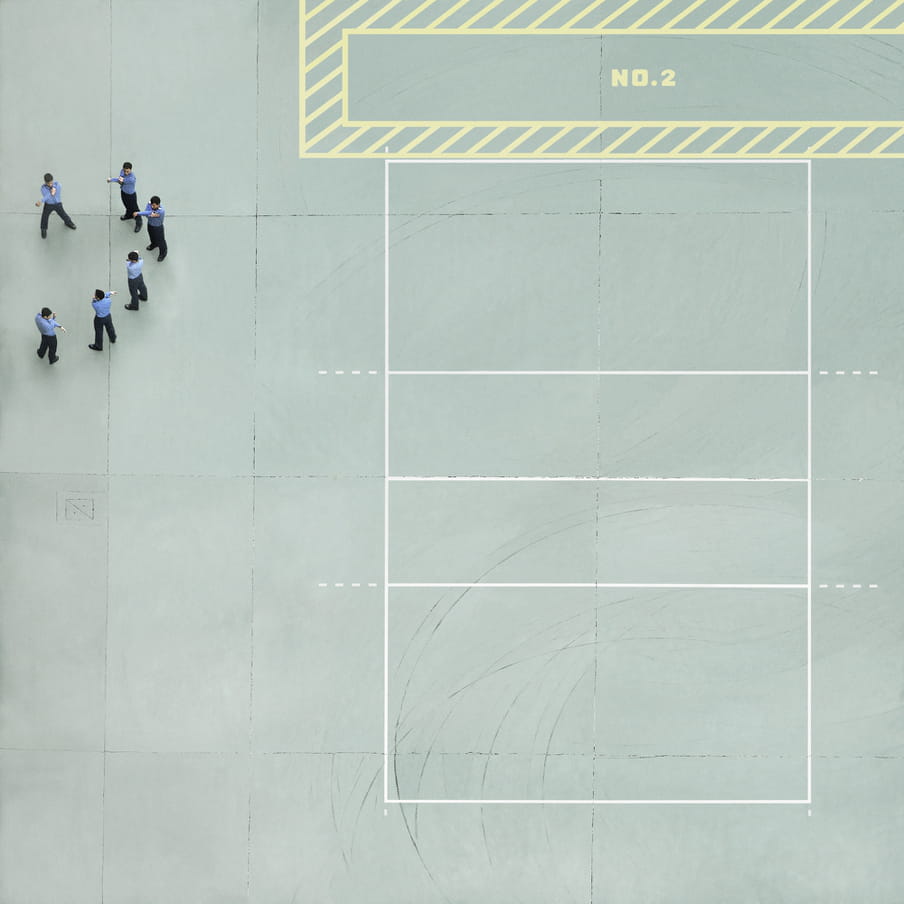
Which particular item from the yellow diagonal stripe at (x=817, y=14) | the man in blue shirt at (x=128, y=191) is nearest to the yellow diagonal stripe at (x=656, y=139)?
the yellow diagonal stripe at (x=817, y=14)

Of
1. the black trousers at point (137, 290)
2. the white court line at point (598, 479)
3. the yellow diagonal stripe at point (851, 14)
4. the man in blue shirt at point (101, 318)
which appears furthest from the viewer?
the yellow diagonal stripe at point (851, 14)

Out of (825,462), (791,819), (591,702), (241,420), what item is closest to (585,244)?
(825,462)

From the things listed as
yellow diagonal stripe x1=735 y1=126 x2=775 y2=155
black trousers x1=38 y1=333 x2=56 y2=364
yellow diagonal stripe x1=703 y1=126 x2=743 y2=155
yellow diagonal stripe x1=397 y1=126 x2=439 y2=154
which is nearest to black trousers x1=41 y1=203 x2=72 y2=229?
black trousers x1=38 y1=333 x2=56 y2=364

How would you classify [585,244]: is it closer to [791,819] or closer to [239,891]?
[791,819]

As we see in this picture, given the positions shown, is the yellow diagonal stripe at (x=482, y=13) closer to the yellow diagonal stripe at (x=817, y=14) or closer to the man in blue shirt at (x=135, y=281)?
the yellow diagonal stripe at (x=817, y=14)

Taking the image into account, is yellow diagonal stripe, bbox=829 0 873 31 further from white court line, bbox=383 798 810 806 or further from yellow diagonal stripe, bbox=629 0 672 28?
white court line, bbox=383 798 810 806
